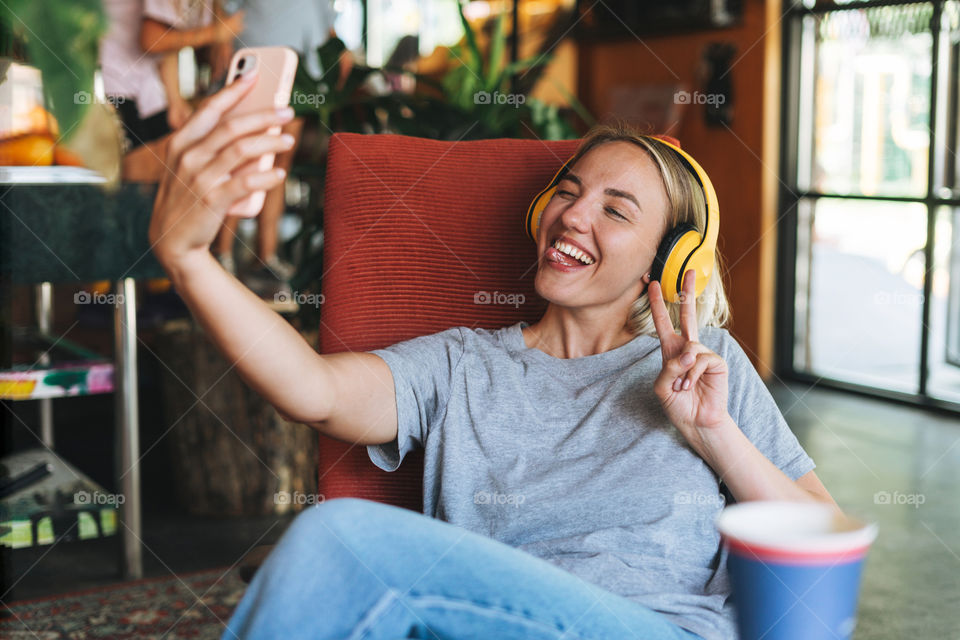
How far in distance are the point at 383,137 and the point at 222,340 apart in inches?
26.0

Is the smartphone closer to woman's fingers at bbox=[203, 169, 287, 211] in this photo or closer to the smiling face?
woman's fingers at bbox=[203, 169, 287, 211]

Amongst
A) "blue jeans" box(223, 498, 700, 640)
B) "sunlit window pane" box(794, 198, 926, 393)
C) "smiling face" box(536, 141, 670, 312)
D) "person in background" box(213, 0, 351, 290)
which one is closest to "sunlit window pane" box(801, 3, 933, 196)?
"sunlit window pane" box(794, 198, 926, 393)

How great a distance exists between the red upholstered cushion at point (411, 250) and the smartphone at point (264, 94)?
0.61 metres

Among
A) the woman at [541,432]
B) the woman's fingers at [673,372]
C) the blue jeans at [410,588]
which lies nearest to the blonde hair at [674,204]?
the woman at [541,432]

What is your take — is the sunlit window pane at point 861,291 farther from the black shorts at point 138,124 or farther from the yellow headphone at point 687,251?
the yellow headphone at point 687,251

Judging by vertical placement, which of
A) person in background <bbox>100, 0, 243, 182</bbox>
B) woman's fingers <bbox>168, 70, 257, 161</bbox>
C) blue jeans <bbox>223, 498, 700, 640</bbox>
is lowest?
blue jeans <bbox>223, 498, 700, 640</bbox>

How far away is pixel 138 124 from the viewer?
11.7 feet

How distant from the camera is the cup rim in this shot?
676 mm

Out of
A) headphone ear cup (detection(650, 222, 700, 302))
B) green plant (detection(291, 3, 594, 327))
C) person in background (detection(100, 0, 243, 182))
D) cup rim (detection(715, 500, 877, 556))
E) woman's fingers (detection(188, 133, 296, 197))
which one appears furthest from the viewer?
person in background (detection(100, 0, 243, 182))

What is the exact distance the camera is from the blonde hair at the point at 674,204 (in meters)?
1.46

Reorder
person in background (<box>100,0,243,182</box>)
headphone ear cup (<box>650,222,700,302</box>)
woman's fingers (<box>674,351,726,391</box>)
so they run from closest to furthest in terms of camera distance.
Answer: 1. woman's fingers (<box>674,351,726,391</box>)
2. headphone ear cup (<box>650,222,700,302</box>)
3. person in background (<box>100,0,243,182</box>)

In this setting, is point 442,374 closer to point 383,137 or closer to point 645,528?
point 645,528

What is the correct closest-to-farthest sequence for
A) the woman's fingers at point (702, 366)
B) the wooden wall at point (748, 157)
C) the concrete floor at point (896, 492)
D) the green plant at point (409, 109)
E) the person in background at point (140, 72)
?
1. the woman's fingers at point (702, 366)
2. the concrete floor at point (896, 492)
3. the green plant at point (409, 109)
4. the person in background at point (140, 72)
5. the wooden wall at point (748, 157)

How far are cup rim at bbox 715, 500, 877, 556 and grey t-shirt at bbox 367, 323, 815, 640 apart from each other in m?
0.43
